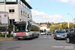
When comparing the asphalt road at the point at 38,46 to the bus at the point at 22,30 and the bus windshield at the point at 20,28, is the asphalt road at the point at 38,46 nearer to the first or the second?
the bus at the point at 22,30

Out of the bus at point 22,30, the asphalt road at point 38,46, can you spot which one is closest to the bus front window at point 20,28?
the bus at point 22,30

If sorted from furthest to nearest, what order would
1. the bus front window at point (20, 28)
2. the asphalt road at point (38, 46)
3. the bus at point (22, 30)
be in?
the bus front window at point (20, 28), the bus at point (22, 30), the asphalt road at point (38, 46)

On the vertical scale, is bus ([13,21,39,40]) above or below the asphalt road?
above

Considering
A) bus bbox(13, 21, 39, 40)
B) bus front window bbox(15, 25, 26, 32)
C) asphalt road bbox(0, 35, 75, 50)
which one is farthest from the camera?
bus front window bbox(15, 25, 26, 32)

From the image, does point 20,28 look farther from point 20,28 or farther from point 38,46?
point 38,46

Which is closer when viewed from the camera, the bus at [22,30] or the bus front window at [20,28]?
the bus at [22,30]

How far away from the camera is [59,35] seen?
20844 millimetres

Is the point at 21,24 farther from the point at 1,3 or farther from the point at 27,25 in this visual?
the point at 1,3

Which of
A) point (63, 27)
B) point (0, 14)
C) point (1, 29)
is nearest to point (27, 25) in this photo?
point (0, 14)

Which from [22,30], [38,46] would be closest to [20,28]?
[22,30]

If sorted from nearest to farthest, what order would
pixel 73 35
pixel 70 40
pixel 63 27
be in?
pixel 73 35
pixel 70 40
pixel 63 27

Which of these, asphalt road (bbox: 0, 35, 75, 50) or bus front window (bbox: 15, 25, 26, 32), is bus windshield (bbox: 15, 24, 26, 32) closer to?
bus front window (bbox: 15, 25, 26, 32)

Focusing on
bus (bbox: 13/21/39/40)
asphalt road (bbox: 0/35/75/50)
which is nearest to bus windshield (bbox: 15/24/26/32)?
bus (bbox: 13/21/39/40)

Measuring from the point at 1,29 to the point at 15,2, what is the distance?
1074 centimetres
